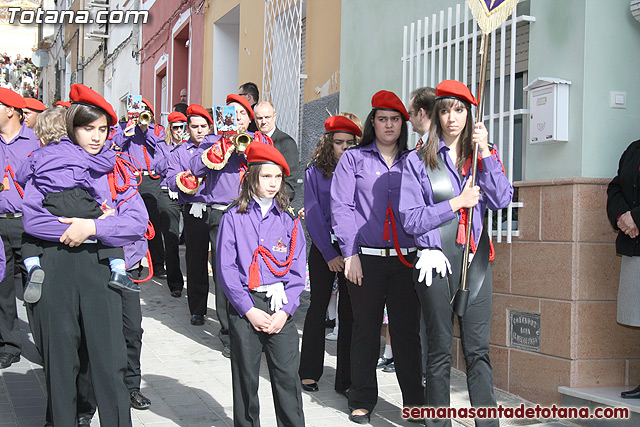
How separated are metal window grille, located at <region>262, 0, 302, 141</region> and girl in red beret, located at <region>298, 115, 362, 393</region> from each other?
4.29 meters

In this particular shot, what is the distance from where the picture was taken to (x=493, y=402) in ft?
13.1

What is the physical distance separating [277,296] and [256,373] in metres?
0.43

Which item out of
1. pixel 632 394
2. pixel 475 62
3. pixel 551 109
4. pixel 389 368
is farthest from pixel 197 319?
pixel 632 394

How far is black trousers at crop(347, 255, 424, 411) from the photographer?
475 cm

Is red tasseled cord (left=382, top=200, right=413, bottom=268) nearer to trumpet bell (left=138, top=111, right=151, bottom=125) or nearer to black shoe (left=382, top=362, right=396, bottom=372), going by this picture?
black shoe (left=382, top=362, right=396, bottom=372)

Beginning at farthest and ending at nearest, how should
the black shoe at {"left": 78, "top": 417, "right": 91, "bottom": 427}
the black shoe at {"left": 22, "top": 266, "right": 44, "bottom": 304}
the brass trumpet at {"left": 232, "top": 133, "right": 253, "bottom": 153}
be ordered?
the brass trumpet at {"left": 232, "top": 133, "right": 253, "bottom": 153}, the black shoe at {"left": 78, "top": 417, "right": 91, "bottom": 427}, the black shoe at {"left": 22, "top": 266, "right": 44, "bottom": 304}

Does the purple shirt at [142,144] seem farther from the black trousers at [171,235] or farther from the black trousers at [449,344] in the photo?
the black trousers at [449,344]

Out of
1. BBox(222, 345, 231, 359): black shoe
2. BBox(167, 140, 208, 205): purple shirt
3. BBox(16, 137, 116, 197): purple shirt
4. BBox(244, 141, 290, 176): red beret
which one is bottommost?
BBox(222, 345, 231, 359): black shoe

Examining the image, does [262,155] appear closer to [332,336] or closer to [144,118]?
[332,336]

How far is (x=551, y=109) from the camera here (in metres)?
4.99

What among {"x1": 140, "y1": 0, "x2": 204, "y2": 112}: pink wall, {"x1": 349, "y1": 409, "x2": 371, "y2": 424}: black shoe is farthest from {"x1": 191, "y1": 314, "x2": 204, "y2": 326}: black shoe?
{"x1": 140, "y1": 0, "x2": 204, "y2": 112}: pink wall

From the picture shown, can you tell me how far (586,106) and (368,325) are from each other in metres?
2.04

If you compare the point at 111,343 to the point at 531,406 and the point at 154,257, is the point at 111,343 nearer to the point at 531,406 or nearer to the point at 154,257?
the point at 531,406

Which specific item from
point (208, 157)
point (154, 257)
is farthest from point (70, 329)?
point (154, 257)
